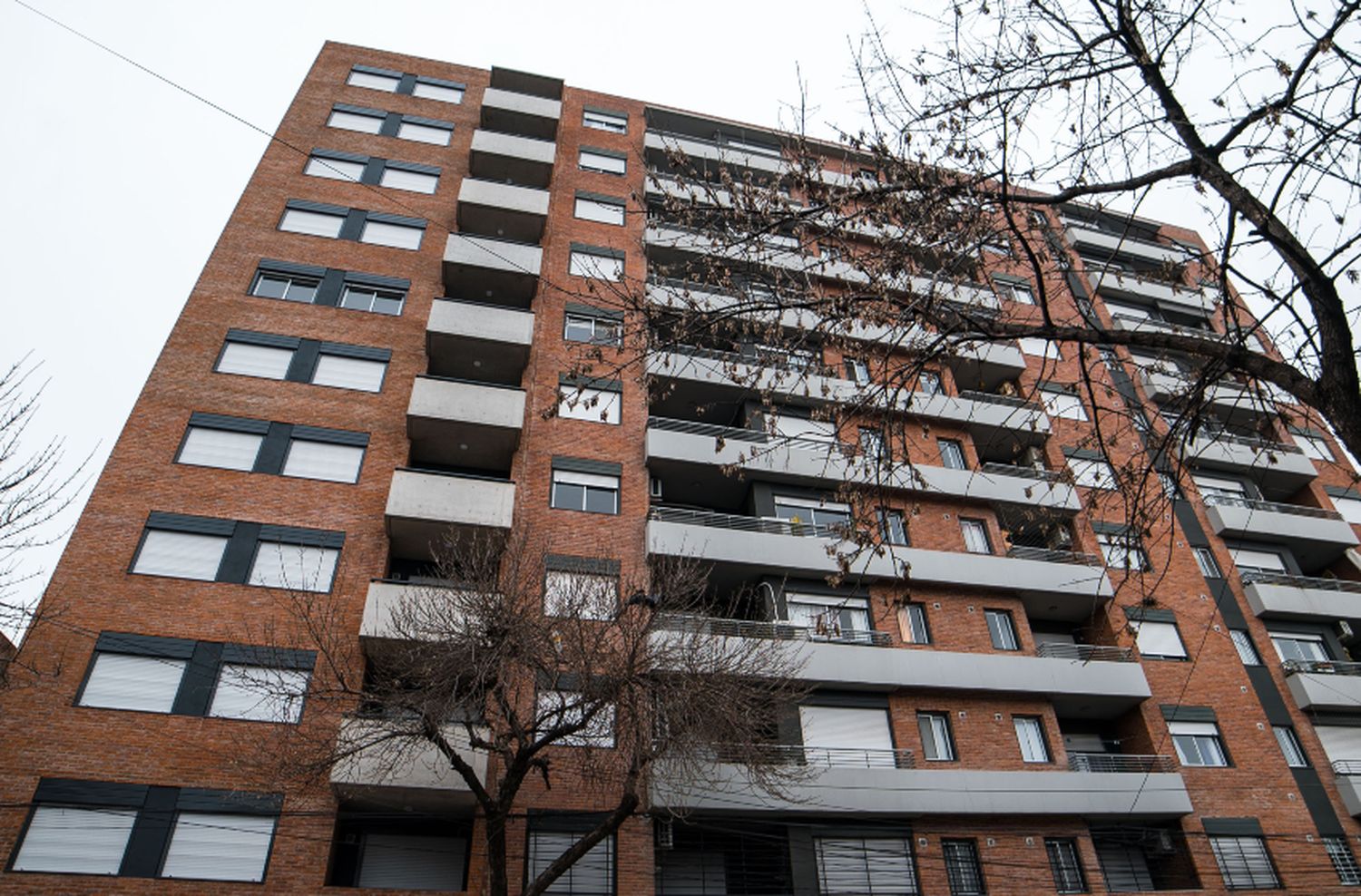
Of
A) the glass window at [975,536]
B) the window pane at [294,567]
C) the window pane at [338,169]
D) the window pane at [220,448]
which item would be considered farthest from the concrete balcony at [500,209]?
the glass window at [975,536]

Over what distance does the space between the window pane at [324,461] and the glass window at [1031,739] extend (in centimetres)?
1688

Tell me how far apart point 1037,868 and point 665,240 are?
64.3ft

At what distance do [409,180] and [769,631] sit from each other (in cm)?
1857

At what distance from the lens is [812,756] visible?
62.3ft

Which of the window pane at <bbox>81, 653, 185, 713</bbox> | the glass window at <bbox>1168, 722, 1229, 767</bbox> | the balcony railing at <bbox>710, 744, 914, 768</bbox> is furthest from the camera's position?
the glass window at <bbox>1168, 722, 1229, 767</bbox>

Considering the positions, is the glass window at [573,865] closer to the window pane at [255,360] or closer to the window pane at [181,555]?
the window pane at [181,555]

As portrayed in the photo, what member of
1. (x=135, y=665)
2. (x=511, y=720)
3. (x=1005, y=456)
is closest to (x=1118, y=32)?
(x=511, y=720)

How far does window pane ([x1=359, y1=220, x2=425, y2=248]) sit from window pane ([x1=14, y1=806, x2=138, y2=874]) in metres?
16.3

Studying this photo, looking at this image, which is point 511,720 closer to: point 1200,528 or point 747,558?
point 747,558

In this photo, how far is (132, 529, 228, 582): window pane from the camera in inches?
704

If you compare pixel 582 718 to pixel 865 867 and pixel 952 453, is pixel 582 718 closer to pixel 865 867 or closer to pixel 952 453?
pixel 865 867

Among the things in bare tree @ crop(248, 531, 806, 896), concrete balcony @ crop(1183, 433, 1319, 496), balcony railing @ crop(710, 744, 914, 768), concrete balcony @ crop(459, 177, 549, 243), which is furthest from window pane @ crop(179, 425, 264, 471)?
concrete balcony @ crop(1183, 433, 1319, 496)

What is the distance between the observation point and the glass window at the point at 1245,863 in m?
20.2

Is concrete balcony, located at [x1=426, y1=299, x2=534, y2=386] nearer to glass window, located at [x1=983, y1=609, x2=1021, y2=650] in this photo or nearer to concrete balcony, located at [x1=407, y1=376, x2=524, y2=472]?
concrete balcony, located at [x1=407, y1=376, x2=524, y2=472]
